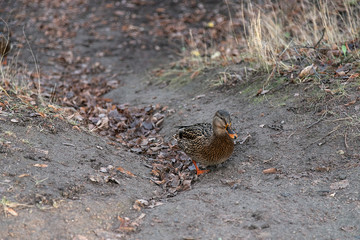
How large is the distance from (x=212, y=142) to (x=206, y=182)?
1.67 ft

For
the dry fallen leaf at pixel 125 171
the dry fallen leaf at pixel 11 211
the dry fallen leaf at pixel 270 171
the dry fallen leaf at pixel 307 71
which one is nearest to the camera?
the dry fallen leaf at pixel 11 211

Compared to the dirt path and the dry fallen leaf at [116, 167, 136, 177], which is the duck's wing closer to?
the dirt path

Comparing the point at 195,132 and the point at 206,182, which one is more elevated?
the point at 195,132

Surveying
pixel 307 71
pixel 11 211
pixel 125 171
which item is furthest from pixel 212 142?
pixel 11 211

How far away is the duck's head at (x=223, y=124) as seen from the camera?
16.8 feet

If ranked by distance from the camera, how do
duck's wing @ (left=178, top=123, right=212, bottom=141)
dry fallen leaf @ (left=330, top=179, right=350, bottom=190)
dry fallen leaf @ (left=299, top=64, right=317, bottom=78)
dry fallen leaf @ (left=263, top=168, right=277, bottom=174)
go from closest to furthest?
dry fallen leaf @ (left=330, top=179, right=350, bottom=190), dry fallen leaf @ (left=263, top=168, right=277, bottom=174), duck's wing @ (left=178, top=123, right=212, bottom=141), dry fallen leaf @ (left=299, top=64, right=317, bottom=78)

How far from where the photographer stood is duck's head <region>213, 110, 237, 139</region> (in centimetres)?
512

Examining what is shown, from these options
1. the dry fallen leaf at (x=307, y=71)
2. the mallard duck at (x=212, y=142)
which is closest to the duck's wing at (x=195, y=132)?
the mallard duck at (x=212, y=142)

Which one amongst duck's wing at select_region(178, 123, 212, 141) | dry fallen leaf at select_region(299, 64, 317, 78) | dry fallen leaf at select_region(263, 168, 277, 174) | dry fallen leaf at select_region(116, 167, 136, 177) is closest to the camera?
dry fallen leaf at select_region(263, 168, 277, 174)

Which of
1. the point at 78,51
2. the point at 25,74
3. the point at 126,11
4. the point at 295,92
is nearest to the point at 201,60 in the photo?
the point at 295,92

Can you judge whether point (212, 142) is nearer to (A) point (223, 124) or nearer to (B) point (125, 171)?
(A) point (223, 124)

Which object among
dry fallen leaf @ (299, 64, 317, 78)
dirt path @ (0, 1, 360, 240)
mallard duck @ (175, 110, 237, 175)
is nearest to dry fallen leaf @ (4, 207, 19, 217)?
dirt path @ (0, 1, 360, 240)

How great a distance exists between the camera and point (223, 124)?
5.17m

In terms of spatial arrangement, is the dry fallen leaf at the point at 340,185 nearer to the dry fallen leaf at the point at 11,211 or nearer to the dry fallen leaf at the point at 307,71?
the dry fallen leaf at the point at 307,71
